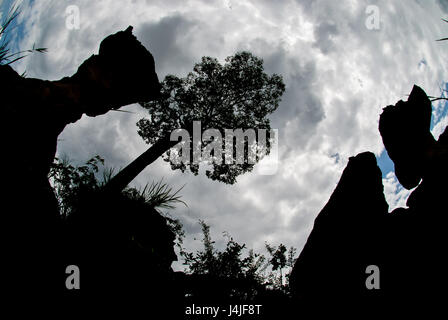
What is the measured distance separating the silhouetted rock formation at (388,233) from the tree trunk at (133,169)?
5.31m

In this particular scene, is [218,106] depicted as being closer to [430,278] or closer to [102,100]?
[102,100]

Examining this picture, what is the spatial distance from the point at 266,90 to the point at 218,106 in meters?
2.92

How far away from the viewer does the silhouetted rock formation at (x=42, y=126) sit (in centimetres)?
335

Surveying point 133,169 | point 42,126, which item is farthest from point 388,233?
point 133,169

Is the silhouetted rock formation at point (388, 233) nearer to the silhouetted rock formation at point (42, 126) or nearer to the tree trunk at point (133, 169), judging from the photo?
the silhouetted rock formation at point (42, 126)

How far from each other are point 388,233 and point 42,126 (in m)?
7.02

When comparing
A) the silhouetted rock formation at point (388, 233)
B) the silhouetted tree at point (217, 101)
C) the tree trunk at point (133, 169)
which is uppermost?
the silhouetted tree at point (217, 101)

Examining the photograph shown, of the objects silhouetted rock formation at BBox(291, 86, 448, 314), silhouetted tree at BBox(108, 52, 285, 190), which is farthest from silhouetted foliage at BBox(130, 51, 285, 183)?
silhouetted rock formation at BBox(291, 86, 448, 314)

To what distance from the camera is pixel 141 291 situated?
187 inches

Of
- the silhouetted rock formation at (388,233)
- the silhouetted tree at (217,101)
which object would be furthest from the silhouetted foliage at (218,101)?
the silhouetted rock formation at (388,233)

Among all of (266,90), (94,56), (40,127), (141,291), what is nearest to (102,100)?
(94,56)

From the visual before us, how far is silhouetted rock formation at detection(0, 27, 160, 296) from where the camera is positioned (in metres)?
3.35

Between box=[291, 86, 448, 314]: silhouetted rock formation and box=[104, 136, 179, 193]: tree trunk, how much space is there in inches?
209

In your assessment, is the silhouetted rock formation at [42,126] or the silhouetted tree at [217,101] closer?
the silhouetted rock formation at [42,126]
